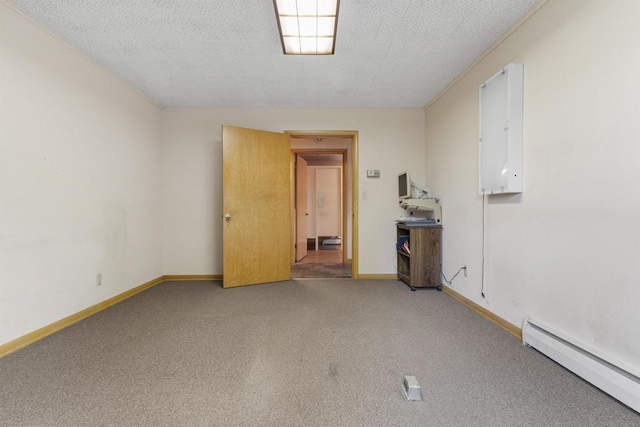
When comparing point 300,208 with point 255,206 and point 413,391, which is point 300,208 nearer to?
point 255,206

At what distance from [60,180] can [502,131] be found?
3.55 metres

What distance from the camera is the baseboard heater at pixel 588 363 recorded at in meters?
1.22

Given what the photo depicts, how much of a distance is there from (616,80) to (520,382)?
1654 millimetres

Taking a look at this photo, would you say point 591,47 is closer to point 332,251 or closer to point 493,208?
point 493,208

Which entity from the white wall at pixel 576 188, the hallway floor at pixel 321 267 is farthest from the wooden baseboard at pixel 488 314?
the hallway floor at pixel 321 267

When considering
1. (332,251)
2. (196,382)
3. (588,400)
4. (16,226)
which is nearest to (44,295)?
(16,226)

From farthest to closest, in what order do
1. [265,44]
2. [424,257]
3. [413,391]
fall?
1. [424,257]
2. [265,44]
3. [413,391]

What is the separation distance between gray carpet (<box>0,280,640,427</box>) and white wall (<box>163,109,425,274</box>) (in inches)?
48.9

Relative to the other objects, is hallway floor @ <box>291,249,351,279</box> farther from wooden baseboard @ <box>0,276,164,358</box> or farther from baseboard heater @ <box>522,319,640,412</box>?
baseboard heater @ <box>522,319,640,412</box>

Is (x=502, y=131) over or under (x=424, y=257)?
over

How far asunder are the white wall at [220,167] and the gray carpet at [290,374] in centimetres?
124

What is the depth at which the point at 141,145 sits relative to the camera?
10.3 ft

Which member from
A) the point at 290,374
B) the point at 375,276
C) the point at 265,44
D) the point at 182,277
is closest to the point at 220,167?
the point at 182,277

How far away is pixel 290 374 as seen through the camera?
1482 millimetres
